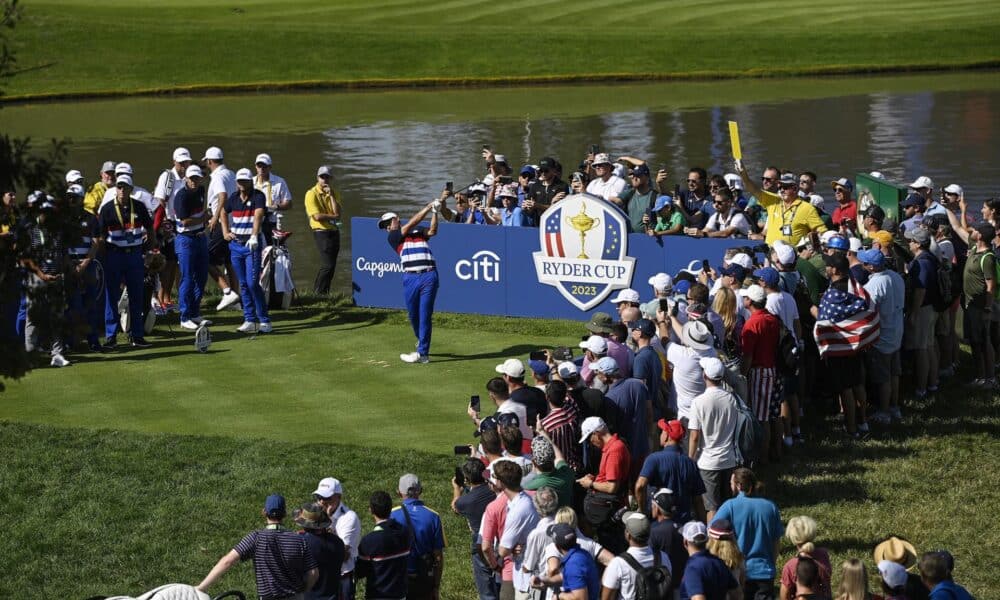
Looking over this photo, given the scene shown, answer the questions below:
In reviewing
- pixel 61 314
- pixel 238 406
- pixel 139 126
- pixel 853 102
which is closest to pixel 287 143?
pixel 139 126

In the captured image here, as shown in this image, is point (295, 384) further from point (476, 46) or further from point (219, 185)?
point (476, 46)

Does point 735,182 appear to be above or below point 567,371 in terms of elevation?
above

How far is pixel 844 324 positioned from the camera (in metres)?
14.7

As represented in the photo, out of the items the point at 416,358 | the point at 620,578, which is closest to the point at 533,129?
the point at 416,358

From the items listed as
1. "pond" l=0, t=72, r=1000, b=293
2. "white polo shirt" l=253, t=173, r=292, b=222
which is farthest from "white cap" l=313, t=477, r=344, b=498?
"pond" l=0, t=72, r=1000, b=293

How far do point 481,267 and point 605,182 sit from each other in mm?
2089

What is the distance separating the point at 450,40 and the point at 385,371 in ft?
146

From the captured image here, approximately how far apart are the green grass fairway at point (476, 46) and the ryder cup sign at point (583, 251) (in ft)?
121

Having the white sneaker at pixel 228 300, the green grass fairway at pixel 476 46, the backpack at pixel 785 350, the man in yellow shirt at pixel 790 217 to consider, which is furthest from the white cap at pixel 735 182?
the green grass fairway at pixel 476 46

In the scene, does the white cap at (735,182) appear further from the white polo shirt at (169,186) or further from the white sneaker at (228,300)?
the white polo shirt at (169,186)

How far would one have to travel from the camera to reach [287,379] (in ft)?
55.7

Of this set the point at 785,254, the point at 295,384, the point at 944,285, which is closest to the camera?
the point at 785,254

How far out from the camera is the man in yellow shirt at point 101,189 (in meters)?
18.7

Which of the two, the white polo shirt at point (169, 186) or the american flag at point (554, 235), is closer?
the american flag at point (554, 235)
